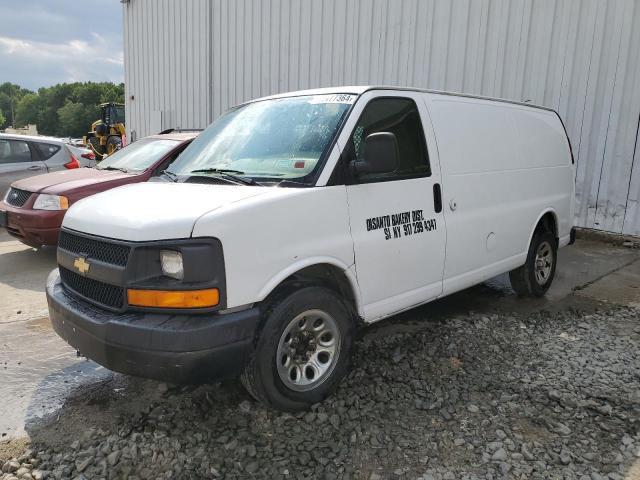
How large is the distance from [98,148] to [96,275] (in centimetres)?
1778

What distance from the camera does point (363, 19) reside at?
10.0 m

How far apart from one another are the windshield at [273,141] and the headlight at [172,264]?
2.65 ft

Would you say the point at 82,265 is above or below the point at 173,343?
above

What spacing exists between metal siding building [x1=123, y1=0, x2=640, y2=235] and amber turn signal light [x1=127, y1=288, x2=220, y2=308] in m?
7.20

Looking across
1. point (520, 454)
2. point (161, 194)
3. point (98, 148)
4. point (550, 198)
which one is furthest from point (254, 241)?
point (98, 148)

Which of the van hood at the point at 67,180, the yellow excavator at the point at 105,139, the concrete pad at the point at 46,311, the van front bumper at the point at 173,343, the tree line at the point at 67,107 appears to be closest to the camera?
the van front bumper at the point at 173,343

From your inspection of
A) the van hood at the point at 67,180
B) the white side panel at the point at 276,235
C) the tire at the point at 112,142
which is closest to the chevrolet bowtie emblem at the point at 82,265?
the white side panel at the point at 276,235

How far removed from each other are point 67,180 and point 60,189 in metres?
0.41

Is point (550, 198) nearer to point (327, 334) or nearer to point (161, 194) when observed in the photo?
point (327, 334)

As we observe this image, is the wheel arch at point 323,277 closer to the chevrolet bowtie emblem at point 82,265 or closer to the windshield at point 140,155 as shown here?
the chevrolet bowtie emblem at point 82,265

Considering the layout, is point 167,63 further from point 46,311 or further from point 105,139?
point 46,311

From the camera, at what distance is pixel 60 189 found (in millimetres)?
6328

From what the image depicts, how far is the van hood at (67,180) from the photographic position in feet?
20.9

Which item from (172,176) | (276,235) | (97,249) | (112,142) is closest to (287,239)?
(276,235)
